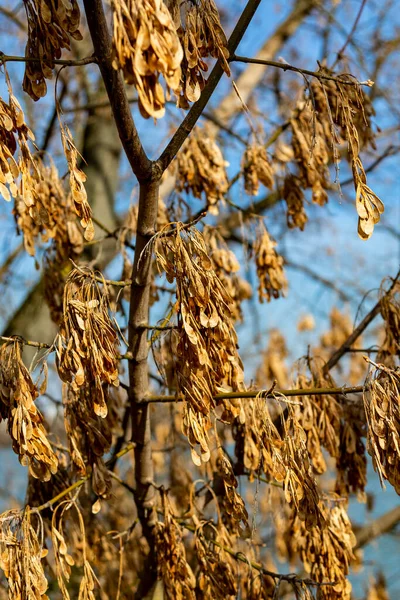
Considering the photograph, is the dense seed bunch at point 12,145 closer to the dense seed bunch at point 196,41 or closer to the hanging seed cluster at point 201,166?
the dense seed bunch at point 196,41

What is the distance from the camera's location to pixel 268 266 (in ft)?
6.04

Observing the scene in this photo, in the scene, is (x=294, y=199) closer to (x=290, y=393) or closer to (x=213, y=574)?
(x=290, y=393)

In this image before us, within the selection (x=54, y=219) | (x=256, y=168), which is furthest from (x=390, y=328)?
(x=54, y=219)

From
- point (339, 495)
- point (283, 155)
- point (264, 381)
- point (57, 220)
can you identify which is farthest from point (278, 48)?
point (339, 495)

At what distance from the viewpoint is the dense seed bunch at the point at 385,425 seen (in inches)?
42.7

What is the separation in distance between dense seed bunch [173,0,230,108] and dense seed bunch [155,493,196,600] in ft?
3.18

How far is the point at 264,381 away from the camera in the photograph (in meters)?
3.42

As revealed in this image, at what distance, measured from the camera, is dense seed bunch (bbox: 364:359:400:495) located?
1.08m

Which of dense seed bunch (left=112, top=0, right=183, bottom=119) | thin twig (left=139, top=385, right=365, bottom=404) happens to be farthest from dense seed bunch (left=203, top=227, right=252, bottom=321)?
dense seed bunch (left=112, top=0, right=183, bottom=119)

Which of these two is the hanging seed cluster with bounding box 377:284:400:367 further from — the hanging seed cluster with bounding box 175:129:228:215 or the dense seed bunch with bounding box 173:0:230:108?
the dense seed bunch with bounding box 173:0:230:108

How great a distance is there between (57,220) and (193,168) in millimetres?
428

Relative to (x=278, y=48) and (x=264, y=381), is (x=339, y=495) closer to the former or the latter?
(x=264, y=381)

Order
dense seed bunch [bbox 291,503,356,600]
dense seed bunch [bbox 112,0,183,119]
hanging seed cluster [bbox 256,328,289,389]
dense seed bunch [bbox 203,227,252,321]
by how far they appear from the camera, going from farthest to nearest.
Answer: hanging seed cluster [bbox 256,328,289,389] → dense seed bunch [bbox 203,227,252,321] → dense seed bunch [bbox 291,503,356,600] → dense seed bunch [bbox 112,0,183,119]

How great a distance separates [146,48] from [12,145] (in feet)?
1.28
